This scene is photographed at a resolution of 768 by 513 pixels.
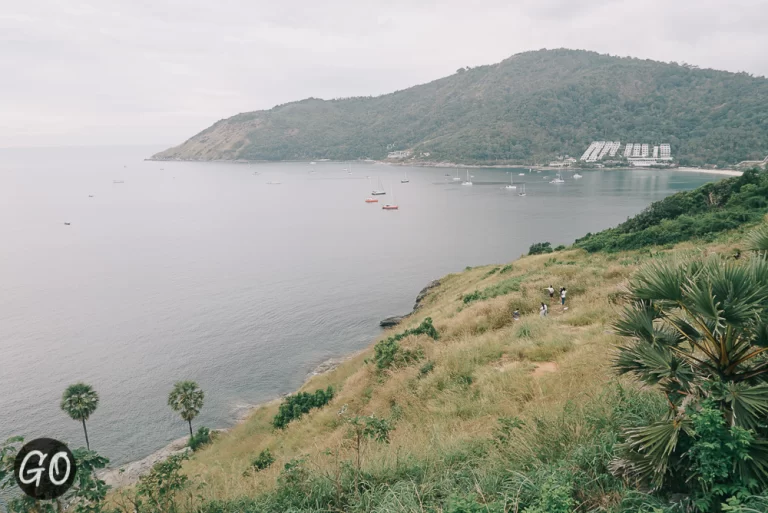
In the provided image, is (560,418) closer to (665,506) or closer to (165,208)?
(665,506)

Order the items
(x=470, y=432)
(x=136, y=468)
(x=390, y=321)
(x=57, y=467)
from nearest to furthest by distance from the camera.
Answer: (x=57, y=467)
(x=470, y=432)
(x=136, y=468)
(x=390, y=321)

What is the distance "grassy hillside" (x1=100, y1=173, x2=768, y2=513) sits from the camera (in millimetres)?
4457

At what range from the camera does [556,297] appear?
63.3ft

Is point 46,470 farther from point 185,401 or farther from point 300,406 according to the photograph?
point 185,401

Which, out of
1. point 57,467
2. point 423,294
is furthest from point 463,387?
point 423,294

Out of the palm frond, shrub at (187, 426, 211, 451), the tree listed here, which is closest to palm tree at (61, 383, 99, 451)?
shrub at (187, 426, 211, 451)

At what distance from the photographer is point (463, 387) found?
10648mm

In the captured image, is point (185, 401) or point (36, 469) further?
point (185, 401)

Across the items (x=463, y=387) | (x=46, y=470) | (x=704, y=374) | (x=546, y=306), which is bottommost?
(x=546, y=306)

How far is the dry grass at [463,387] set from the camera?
23.0ft

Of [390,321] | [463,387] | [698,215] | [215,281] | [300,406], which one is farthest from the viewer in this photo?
[215,281]

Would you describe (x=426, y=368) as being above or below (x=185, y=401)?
above

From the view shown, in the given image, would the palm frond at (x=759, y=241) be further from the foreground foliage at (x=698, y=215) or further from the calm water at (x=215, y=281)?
the foreground foliage at (x=698, y=215)

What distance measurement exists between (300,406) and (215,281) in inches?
1429
